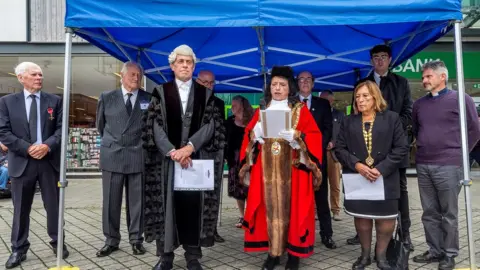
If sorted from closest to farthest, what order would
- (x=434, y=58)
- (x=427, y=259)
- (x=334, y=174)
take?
(x=427, y=259)
(x=334, y=174)
(x=434, y=58)

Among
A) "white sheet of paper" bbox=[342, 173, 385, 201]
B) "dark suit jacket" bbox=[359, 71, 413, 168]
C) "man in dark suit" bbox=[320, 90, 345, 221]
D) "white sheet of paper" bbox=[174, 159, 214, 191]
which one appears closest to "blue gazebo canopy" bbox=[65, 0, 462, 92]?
"man in dark suit" bbox=[320, 90, 345, 221]

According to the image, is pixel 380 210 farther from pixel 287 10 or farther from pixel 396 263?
pixel 287 10

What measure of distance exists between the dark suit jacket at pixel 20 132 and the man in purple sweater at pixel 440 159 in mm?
3677

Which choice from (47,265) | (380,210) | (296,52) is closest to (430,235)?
(380,210)

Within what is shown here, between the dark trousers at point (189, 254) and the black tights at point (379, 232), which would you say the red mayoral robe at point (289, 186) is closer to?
the black tights at point (379, 232)

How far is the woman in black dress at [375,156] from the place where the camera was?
3.53 meters

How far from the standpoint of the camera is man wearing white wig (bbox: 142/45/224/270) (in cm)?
360

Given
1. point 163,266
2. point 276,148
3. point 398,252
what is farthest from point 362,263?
point 163,266

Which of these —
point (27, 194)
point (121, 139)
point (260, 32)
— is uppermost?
point (260, 32)

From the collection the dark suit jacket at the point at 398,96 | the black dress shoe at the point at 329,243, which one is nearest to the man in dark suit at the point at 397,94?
the dark suit jacket at the point at 398,96

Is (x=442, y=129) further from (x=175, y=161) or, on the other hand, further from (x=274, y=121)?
(x=175, y=161)

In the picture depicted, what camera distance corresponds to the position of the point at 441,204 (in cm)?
389

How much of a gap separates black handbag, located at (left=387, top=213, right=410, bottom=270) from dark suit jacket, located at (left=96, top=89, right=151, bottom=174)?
8.75 feet

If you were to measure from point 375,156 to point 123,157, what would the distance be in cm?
257
